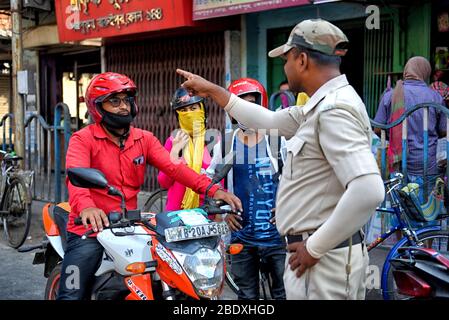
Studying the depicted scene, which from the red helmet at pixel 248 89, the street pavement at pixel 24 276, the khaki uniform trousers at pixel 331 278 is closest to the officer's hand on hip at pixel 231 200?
the red helmet at pixel 248 89

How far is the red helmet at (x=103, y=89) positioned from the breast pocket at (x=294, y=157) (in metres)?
1.54

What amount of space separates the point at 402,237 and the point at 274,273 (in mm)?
1182

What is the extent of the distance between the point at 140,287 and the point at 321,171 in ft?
4.35

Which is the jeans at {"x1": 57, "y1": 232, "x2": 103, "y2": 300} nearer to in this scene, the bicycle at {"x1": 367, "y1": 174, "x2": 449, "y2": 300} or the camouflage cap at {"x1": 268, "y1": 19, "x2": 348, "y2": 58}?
the camouflage cap at {"x1": 268, "y1": 19, "x2": 348, "y2": 58}

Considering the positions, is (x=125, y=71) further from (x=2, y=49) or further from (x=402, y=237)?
(x=402, y=237)

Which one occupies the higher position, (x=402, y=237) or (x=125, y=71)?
(x=125, y=71)

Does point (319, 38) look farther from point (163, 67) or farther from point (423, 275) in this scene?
point (163, 67)

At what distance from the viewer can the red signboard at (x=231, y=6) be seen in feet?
25.2

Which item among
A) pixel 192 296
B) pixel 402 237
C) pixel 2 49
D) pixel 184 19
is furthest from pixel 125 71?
pixel 192 296

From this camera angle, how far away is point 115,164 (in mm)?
3928

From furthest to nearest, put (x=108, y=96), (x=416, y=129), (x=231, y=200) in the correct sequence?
(x=416, y=129) < (x=108, y=96) < (x=231, y=200)

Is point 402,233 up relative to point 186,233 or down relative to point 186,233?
down

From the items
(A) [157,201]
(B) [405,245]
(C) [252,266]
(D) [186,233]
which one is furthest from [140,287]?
(A) [157,201]

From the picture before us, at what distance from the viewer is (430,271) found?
2812 millimetres
